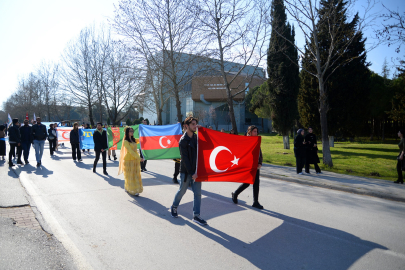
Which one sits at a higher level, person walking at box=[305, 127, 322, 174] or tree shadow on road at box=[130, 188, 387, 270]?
person walking at box=[305, 127, 322, 174]

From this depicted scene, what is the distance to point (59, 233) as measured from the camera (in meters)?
4.94

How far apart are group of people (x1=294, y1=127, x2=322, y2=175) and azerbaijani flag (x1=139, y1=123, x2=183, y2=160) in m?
4.56

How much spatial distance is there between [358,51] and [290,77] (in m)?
6.13

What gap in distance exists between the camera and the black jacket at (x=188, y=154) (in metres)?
5.42

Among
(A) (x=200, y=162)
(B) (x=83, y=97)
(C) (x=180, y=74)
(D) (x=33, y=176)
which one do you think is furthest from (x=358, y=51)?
(B) (x=83, y=97)

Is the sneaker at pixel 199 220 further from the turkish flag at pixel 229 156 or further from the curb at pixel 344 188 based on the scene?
the curb at pixel 344 188

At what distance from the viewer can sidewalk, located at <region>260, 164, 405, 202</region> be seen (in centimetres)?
788

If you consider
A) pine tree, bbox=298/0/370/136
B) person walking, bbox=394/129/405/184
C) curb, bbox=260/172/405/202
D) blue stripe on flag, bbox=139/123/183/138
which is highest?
pine tree, bbox=298/0/370/136

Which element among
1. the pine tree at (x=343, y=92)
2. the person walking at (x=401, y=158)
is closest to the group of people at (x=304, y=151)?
the person walking at (x=401, y=158)

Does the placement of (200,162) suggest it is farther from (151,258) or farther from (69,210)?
(69,210)

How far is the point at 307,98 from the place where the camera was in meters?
23.2

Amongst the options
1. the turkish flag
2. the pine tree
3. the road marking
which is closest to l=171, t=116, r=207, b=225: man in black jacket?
the turkish flag

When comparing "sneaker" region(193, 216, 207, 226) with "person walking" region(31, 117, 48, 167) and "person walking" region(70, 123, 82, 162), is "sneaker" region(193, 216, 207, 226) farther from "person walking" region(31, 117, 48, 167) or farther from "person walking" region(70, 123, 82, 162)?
"person walking" region(70, 123, 82, 162)

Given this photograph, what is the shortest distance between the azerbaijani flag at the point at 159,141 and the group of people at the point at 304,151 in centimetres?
456
